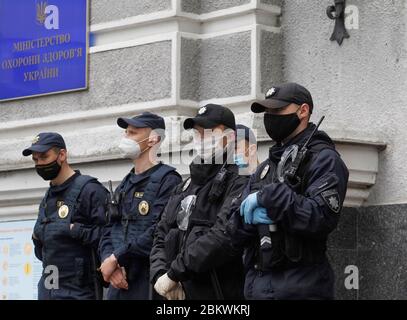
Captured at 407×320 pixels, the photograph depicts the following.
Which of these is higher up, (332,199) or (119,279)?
(332,199)

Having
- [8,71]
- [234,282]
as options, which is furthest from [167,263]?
[8,71]

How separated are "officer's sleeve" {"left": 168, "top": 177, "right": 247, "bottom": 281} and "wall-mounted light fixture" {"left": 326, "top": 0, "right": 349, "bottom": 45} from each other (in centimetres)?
194

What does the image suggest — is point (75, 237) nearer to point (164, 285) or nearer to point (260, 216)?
point (164, 285)

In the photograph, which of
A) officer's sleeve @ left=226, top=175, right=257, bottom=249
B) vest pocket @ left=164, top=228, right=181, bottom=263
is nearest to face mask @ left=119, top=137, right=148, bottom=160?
vest pocket @ left=164, top=228, right=181, bottom=263

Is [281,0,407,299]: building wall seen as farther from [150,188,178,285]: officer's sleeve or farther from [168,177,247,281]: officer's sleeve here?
[168,177,247,281]: officer's sleeve

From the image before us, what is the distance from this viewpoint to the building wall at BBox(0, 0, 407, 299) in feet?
29.6

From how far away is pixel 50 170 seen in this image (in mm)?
9758

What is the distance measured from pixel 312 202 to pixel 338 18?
2575mm

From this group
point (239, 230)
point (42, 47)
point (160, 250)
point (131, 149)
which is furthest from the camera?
point (42, 47)

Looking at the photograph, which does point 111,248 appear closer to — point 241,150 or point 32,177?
point 241,150

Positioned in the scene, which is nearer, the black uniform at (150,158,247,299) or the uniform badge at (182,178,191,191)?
the black uniform at (150,158,247,299)

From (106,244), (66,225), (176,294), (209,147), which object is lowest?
(176,294)

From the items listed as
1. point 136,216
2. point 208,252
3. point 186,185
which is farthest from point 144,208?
point 208,252

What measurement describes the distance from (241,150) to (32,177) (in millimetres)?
3018
